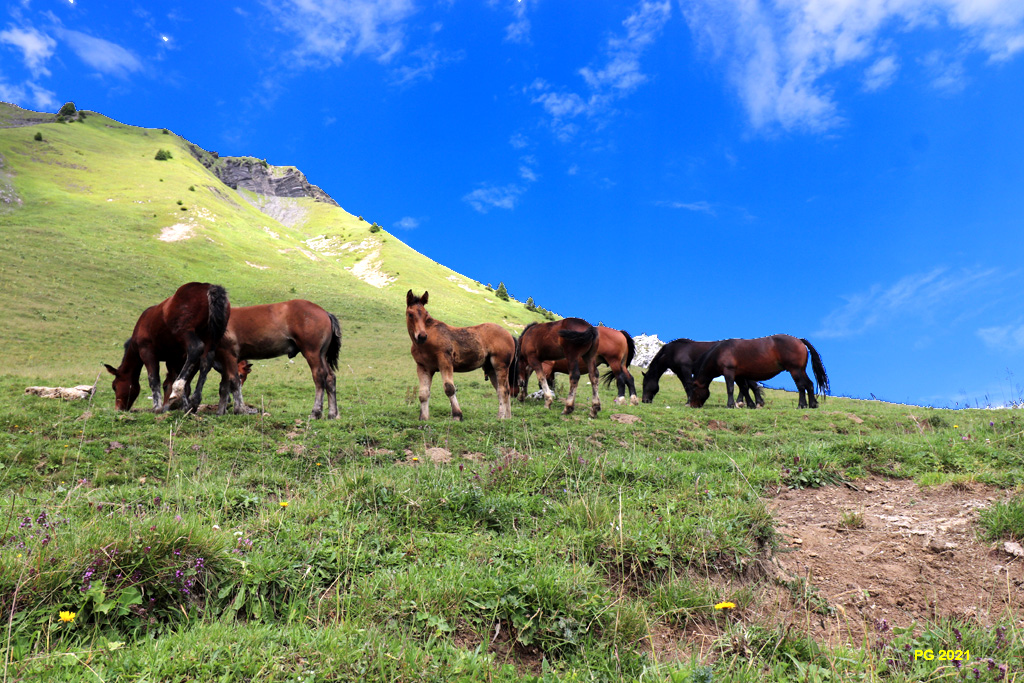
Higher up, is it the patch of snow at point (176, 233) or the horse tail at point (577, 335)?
the patch of snow at point (176, 233)

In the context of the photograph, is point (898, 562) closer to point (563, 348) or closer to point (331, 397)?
point (563, 348)

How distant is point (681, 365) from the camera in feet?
70.6

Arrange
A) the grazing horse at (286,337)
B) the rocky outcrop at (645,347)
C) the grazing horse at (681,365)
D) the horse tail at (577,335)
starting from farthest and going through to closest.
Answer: the rocky outcrop at (645,347) < the grazing horse at (681,365) < the horse tail at (577,335) < the grazing horse at (286,337)

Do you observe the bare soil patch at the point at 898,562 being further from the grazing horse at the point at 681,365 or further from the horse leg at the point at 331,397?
the grazing horse at the point at 681,365

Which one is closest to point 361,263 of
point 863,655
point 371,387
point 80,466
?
point 371,387

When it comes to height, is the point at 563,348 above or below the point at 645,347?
below

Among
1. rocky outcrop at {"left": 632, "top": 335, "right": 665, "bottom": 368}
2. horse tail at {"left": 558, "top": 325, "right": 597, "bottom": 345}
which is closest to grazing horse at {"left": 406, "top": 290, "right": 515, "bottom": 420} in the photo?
horse tail at {"left": 558, "top": 325, "right": 597, "bottom": 345}

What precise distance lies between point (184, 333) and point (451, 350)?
5361mm

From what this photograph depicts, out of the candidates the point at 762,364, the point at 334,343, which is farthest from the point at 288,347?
the point at 762,364

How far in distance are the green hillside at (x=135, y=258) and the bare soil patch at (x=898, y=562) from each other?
2070 centimetres

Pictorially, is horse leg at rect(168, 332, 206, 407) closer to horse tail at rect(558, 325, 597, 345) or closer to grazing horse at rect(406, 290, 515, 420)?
grazing horse at rect(406, 290, 515, 420)

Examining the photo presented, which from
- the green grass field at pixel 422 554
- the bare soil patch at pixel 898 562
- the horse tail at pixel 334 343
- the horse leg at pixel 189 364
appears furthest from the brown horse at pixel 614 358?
the bare soil patch at pixel 898 562

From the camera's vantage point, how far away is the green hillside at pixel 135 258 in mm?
29328

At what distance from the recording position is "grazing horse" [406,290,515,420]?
11688mm
